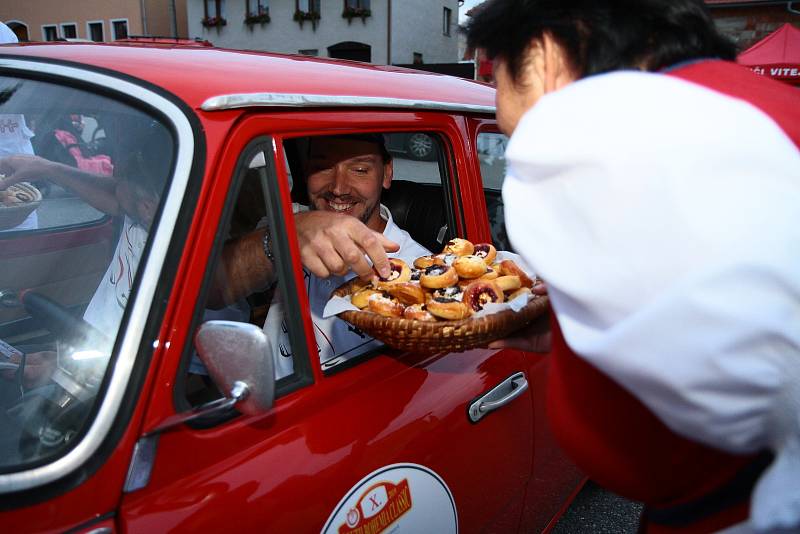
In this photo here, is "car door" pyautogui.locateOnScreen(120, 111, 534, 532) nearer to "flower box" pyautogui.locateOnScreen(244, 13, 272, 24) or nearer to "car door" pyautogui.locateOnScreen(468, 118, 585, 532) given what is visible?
"car door" pyautogui.locateOnScreen(468, 118, 585, 532)

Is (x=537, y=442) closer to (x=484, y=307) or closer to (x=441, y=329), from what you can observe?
(x=484, y=307)

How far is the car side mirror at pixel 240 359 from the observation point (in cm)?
104

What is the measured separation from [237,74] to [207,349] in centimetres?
71

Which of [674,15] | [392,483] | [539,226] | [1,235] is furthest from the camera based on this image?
[1,235]

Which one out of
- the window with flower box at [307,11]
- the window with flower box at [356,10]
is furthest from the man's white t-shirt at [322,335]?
the window with flower box at [307,11]

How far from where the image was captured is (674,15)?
922 millimetres

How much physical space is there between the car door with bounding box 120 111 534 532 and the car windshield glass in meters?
0.14

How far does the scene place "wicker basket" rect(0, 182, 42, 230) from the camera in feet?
6.17

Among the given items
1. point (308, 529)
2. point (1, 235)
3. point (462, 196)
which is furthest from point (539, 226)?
point (1, 235)

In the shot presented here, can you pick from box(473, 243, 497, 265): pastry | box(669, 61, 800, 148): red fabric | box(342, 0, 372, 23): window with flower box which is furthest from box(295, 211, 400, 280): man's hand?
box(342, 0, 372, 23): window with flower box

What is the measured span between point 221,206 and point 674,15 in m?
0.86

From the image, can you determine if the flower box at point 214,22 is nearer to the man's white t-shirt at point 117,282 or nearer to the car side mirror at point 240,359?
the man's white t-shirt at point 117,282

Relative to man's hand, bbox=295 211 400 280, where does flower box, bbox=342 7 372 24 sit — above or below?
above

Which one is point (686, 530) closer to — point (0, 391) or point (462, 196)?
point (462, 196)
